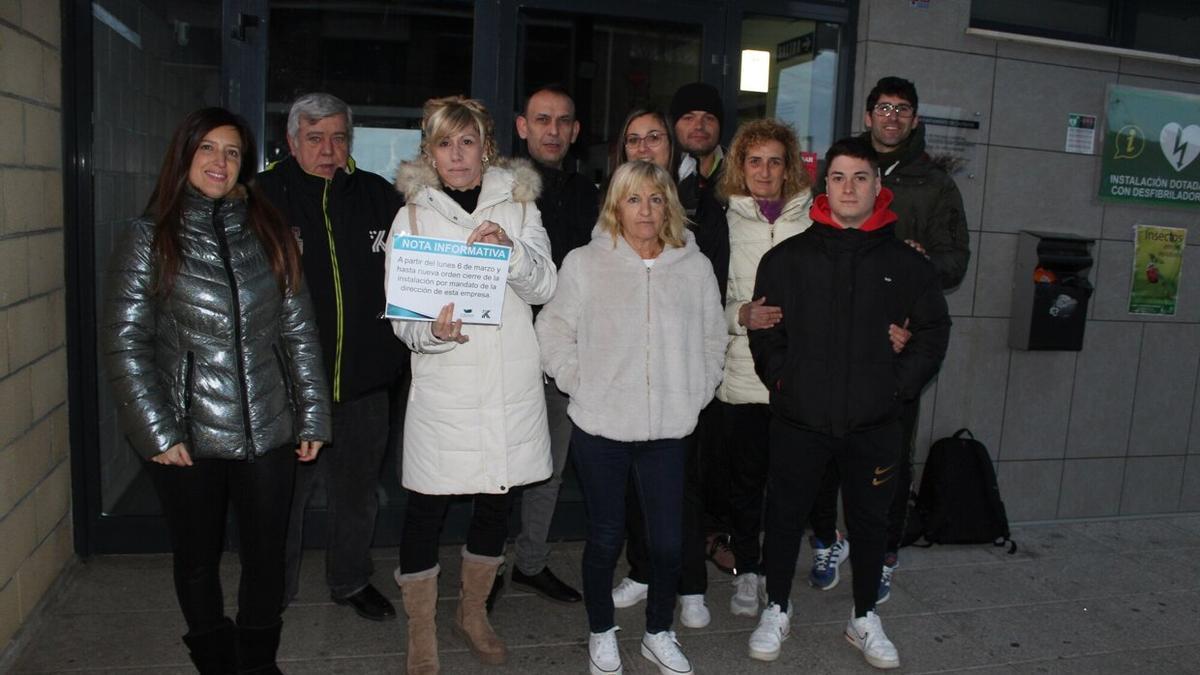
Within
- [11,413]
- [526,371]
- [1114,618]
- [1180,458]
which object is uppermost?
[526,371]

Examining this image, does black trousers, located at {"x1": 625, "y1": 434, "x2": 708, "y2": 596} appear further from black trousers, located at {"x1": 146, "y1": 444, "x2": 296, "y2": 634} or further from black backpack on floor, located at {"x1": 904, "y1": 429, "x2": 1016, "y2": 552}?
black backpack on floor, located at {"x1": 904, "y1": 429, "x2": 1016, "y2": 552}

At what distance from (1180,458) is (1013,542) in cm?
151

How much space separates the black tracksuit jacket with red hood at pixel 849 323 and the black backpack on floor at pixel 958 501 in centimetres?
162

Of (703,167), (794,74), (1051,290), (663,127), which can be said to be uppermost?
(794,74)

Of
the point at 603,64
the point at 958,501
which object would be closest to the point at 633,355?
the point at 603,64

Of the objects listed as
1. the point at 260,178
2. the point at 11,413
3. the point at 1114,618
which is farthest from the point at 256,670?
the point at 1114,618

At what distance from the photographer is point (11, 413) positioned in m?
3.31

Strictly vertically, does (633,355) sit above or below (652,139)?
below

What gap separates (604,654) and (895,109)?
248cm

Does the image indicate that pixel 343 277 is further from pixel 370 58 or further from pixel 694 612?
pixel 694 612

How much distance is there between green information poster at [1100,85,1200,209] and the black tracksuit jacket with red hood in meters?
2.46

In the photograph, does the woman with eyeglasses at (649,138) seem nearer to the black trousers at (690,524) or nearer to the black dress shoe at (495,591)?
the black trousers at (690,524)

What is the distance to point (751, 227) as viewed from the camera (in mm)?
3705

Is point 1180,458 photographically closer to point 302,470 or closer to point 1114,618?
point 1114,618
